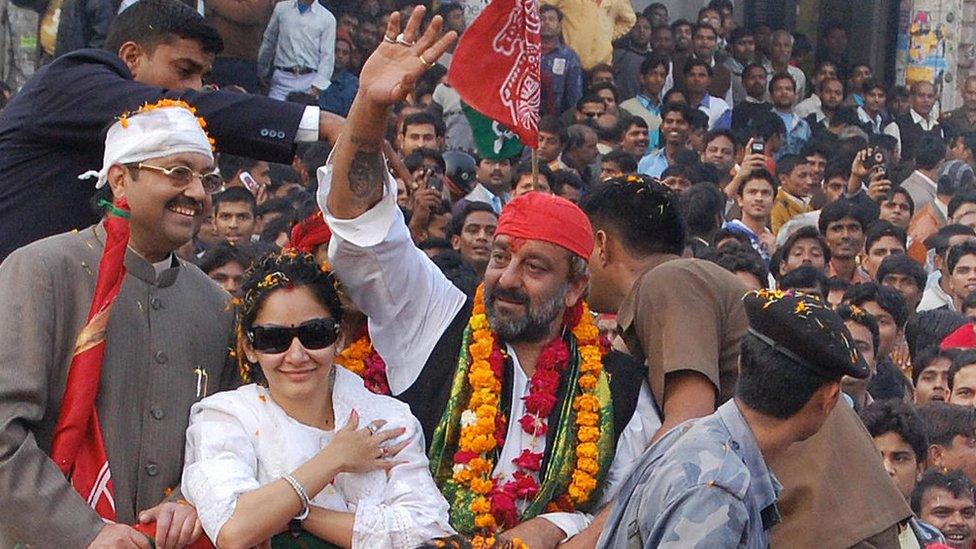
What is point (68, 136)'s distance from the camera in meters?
4.76

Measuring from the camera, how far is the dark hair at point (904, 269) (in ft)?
35.4

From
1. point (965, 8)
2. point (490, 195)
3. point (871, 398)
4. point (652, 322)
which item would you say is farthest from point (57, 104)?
point (965, 8)

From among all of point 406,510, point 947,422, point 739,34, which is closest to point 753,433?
point 406,510

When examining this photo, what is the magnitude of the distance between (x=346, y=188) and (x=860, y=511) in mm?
1645

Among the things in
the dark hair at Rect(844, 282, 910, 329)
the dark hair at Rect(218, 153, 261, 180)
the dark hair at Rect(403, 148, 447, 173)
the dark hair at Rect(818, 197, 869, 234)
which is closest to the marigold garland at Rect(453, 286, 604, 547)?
the dark hair at Rect(844, 282, 910, 329)

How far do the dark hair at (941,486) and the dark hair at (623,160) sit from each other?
6.08 metres

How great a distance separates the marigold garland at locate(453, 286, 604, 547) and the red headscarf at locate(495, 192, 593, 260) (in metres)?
0.24

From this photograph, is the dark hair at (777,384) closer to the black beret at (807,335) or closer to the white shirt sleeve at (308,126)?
the black beret at (807,335)

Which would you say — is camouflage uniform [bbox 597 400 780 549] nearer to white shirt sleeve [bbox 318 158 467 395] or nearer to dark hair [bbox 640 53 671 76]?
white shirt sleeve [bbox 318 158 467 395]

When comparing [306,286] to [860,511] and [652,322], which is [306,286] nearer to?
[652,322]

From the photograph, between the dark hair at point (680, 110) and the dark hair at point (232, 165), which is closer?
the dark hair at point (232, 165)

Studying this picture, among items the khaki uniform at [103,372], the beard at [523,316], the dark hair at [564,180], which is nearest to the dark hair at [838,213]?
the dark hair at [564,180]

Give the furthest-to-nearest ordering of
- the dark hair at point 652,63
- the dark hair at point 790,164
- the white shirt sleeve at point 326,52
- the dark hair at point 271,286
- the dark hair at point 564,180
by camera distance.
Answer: the dark hair at point 652,63, the dark hair at point 790,164, the white shirt sleeve at point 326,52, the dark hair at point 564,180, the dark hair at point 271,286

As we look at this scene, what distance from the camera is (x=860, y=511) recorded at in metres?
4.54
